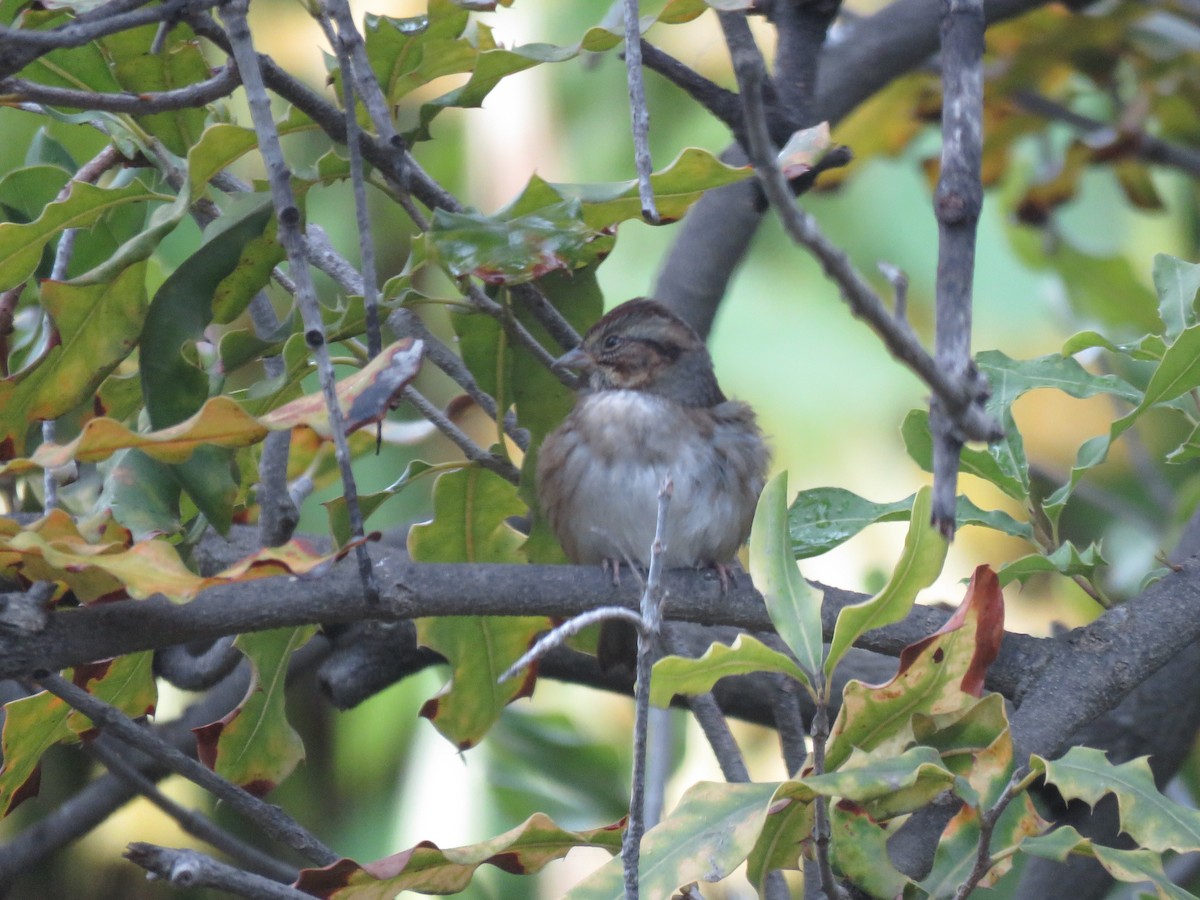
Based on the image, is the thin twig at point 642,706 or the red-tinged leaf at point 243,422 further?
the red-tinged leaf at point 243,422

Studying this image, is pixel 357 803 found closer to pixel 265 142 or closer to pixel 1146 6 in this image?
pixel 265 142

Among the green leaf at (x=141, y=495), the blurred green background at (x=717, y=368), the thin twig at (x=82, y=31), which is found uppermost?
the thin twig at (x=82, y=31)

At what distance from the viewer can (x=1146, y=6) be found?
4047 millimetres

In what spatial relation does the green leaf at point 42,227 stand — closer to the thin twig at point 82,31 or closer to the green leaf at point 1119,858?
the thin twig at point 82,31

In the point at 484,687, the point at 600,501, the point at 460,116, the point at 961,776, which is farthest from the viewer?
the point at 460,116

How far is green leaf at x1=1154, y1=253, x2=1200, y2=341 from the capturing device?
2.32 m

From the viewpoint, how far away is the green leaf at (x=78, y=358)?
205 cm

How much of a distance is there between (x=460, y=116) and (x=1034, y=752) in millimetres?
3929

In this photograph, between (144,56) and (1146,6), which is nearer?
(144,56)

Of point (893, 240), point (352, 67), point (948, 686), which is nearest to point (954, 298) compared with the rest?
point (948, 686)

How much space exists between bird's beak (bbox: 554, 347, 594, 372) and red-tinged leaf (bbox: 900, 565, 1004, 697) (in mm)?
1037

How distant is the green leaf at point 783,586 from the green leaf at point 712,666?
0.05 metres

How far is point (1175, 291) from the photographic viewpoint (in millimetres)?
2367

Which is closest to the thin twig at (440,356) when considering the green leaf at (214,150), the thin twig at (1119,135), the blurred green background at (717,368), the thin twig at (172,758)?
the green leaf at (214,150)
